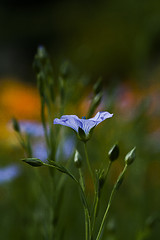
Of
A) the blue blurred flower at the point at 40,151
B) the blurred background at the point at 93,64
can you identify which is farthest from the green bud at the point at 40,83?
the blue blurred flower at the point at 40,151

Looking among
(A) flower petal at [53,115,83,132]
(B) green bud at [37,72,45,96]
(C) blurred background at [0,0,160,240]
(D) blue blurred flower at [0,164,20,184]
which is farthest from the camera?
(C) blurred background at [0,0,160,240]

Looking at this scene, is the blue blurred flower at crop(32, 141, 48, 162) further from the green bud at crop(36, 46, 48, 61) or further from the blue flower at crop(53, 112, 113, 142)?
the blue flower at crop(53, 112, 113, 142)

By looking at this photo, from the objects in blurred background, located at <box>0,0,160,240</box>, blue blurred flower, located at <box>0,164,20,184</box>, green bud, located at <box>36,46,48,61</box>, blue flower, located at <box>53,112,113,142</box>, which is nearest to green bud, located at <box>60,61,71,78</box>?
green bud, located at <box>36,46,48,61</box>

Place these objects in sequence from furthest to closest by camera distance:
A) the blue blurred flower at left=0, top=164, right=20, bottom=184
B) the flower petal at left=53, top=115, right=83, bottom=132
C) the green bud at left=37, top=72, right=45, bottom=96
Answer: the blue blurred flower at left=0, top=164, right=20, bottom=184
the green bud at left=37, top=72, right=45, bottom=96
the flower petal at left=53, top=115, right=83, bottom=132

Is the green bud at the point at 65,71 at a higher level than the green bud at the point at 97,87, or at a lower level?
higher

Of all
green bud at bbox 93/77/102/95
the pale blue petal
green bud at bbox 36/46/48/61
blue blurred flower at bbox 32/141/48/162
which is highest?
blue blurred flower at bbox 32/141/48/162

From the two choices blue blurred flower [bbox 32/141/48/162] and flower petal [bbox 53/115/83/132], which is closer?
flower petal [bbox 53/115/83/132]

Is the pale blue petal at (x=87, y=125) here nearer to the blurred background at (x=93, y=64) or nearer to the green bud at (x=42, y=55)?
the green bud at (x=42, y=55)

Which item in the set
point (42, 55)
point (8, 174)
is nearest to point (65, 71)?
point (42, 55)

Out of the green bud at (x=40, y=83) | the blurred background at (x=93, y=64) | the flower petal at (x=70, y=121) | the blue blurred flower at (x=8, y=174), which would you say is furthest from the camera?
the blurred background at (x=93, y=64)

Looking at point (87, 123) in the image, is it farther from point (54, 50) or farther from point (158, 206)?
point (54, 50)

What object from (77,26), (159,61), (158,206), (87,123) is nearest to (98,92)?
(87,123)
